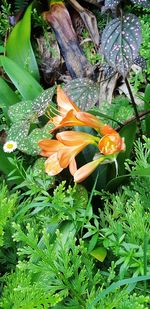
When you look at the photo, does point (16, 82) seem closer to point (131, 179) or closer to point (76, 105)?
point (76, 105)

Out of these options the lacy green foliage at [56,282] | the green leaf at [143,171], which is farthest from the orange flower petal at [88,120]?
the lacy green foliage at [56,282]

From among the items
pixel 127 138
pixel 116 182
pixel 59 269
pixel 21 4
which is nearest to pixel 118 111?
pixel 127 138

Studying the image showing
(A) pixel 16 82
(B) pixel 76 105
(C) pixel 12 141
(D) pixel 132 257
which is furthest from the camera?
(A) pixel 16 82

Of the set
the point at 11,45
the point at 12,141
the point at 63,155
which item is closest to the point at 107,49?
the point at 63,155

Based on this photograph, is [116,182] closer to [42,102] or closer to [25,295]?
[42,102]

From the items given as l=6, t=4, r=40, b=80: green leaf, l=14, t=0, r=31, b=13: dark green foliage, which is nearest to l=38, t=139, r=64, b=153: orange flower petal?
l=6, t=4, r=40, b=80: green leaf

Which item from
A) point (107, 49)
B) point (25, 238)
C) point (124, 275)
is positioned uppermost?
point (107, 49)

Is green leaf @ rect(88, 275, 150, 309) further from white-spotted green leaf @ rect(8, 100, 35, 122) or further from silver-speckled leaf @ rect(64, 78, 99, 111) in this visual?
white-spotted green leaf @ rect(8, 100, 35, 122)
